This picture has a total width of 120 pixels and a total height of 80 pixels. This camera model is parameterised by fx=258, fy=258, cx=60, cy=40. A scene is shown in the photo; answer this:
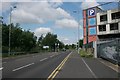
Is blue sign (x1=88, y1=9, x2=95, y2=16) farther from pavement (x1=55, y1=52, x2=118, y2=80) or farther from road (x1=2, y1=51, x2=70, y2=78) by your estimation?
pavement (x1=55, y1=52, x2=118, y2=80)

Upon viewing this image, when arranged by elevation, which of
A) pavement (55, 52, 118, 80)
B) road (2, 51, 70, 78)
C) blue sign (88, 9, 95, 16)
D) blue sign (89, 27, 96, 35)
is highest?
blue sign (88, 9, 95, 16)

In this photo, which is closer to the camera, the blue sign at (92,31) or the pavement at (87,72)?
the pavement at (87,72)

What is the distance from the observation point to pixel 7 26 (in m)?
63.7

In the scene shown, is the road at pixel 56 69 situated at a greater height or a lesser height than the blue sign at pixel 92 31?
lesser

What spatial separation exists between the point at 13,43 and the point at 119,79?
51.1 metres

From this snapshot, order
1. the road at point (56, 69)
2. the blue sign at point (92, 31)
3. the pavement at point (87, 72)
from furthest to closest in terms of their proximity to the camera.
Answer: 1. the blue sign at point (92, 31)
2. the road at point (56, 69)
3. the pavement at point (87, 72)

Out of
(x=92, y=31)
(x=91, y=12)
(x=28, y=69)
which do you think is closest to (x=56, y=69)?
(x=28, y=69)

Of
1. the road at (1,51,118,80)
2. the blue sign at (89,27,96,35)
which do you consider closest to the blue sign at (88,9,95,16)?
the blue sign at (89,27,96,35)

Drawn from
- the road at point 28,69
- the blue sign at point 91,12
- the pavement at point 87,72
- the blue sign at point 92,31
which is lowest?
the pavement at point 87,72

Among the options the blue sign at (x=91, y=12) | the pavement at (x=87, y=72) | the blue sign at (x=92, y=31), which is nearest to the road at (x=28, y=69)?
the pavement at (x=87, y=72)

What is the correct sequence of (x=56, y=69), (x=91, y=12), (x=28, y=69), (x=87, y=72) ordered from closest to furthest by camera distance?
(x=87, y=72)
(x=28, y=69)
(x=56, y=69)
(x=91, y=12)

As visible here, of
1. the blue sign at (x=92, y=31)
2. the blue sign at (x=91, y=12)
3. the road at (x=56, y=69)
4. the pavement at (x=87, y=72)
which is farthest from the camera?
the blue sign at (x=91, y=12)

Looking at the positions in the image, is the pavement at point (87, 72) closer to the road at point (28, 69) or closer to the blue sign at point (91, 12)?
the road at point (28, 69)

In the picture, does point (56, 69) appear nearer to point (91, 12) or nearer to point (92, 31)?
point (92, 31)
